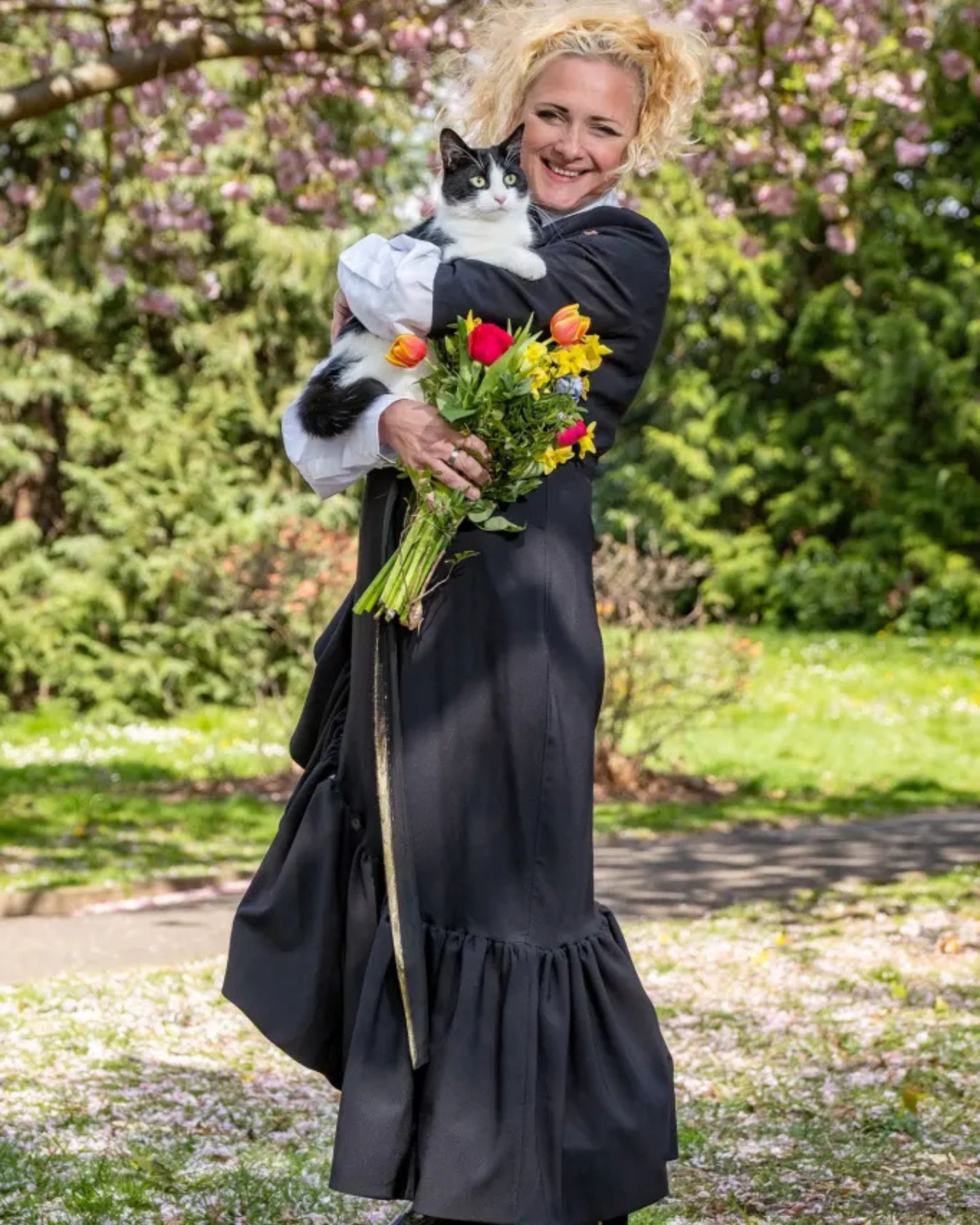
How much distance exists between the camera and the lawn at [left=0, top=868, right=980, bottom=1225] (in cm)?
319

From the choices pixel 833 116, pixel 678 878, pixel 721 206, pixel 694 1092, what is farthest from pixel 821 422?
pixel 694 1092

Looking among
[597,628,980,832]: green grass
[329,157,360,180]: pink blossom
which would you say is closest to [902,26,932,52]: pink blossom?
[329,157,360,180]: pink blossom

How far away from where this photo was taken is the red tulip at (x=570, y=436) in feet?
7.75

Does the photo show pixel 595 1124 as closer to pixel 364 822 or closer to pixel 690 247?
pixel 364 822

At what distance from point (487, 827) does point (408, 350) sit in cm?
67

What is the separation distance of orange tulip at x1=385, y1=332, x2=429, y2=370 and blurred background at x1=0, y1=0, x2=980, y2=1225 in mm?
1185

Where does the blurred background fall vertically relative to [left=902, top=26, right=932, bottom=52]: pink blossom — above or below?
below

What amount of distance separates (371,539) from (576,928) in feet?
2.10

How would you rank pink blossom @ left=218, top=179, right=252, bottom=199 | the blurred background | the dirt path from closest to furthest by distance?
the blurred background
the dirt path
pink blossom @ left=218, top=179, right=252, bottom=199

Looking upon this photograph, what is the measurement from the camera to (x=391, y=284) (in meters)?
2.29

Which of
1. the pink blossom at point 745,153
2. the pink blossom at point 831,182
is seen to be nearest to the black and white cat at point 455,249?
the pink blossom at point 745,153

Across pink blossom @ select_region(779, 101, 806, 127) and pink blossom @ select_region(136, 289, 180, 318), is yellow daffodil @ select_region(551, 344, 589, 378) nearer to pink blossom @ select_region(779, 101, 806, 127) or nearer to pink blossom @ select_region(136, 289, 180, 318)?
pink blossom @ select_region(779, 101, 806, 127)

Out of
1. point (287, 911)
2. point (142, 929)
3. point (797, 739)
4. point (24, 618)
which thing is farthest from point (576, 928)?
point (24, 618)

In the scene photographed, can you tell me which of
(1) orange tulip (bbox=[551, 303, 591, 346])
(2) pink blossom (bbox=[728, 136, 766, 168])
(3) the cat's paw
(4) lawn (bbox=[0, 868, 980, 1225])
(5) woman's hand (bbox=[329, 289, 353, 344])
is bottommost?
(4) lawn (bbox=[0, 868, 980, 1225])
